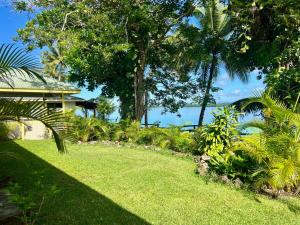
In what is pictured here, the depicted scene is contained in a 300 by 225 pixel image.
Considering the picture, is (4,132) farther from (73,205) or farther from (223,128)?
(73,205)

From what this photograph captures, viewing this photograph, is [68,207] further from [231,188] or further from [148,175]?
[231,188]

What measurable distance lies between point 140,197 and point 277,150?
116 inches

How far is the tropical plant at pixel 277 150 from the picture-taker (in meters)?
6.86

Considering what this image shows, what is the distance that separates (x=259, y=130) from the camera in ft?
26.6

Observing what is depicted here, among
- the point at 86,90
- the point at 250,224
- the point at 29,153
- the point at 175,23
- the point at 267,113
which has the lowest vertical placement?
the point at 250,224

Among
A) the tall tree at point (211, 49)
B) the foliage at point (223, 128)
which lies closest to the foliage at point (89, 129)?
the tall tree at point (211, 49)

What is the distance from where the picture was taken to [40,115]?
5000mm

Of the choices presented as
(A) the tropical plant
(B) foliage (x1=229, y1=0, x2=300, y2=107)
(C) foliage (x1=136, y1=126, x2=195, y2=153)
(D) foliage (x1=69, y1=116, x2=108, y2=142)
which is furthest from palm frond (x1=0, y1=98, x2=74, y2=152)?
(D) foliage (x1=69, y1=116, x2=108, y2=142)

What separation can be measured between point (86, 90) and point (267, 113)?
1599cm

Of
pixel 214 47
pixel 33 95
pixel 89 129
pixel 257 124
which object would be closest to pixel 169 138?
pixel 89 129

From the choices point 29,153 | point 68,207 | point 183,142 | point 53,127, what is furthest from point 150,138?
point 53,127

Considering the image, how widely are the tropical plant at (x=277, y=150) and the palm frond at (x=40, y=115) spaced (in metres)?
3.94

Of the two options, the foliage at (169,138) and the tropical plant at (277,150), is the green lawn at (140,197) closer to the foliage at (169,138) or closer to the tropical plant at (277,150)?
the tropical plant at (277,150)

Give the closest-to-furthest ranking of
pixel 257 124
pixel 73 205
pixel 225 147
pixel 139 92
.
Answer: pixel 73 205
pixel 257 124
pixel 225 147
pixel 139 92
